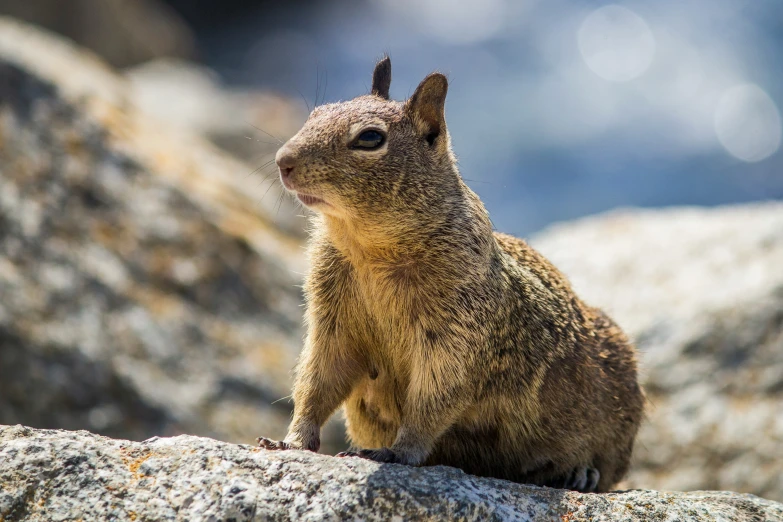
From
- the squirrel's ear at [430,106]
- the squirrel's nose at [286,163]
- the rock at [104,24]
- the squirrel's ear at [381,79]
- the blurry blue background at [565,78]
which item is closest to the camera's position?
the squirrel's nose at [286,163]

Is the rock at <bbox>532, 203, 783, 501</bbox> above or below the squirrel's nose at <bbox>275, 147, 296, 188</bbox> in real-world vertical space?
above

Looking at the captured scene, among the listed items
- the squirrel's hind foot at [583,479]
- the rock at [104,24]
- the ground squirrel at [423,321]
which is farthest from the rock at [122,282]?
the rock at [104,24]

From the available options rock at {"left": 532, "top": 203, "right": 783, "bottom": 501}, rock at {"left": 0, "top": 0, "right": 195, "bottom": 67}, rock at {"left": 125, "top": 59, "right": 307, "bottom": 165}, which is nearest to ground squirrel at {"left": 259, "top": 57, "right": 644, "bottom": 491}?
rock at {"left": 532, "top": 203, "right": 783, "bottom": 501}

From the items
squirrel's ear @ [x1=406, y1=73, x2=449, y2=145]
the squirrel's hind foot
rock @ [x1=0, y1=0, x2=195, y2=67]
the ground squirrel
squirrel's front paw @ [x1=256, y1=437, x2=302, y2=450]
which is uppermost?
rock @ [x1=0, y1=0, x2=195, y2=67]

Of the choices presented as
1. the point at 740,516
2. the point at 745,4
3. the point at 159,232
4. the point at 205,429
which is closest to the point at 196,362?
the point at 205,429

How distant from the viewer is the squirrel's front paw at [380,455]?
174 inches

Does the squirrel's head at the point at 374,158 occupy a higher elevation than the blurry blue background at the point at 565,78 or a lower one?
lower

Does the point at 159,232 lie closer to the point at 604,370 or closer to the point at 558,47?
the point at 604,370

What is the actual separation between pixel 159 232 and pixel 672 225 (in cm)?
547

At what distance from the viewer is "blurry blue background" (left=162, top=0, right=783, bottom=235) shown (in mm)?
21516

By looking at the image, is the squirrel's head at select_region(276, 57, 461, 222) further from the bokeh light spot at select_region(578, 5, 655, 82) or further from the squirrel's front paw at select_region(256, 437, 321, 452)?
the bokeh light spot at select_region(578, 5, 655, 82)

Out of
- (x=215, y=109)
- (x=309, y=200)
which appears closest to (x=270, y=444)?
(x=309, y=200)

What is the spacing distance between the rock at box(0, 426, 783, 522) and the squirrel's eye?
1594 mm

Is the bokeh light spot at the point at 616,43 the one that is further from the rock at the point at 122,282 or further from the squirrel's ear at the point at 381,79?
the squirrel's ear at the point at 381,79
